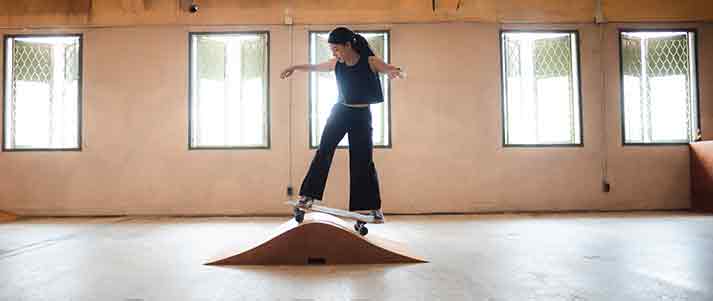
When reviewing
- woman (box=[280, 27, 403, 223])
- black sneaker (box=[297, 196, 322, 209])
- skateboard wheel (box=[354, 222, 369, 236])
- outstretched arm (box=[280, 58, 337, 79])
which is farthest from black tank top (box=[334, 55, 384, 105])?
skateboard wheel (box=[354, 222, 369, 236])

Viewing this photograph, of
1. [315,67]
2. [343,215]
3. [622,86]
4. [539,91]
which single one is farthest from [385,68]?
[622,86]

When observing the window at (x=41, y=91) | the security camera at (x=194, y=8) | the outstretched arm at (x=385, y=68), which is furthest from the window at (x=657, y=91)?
the window at (x=41, y=91)

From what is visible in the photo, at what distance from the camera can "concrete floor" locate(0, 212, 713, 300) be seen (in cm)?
234

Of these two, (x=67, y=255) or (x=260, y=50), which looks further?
(x=260, y=50)

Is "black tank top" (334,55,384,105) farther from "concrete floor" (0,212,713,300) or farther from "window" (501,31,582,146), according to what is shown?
"window" (501,31,582,146)

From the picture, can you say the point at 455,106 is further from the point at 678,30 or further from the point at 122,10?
the point at 122,10

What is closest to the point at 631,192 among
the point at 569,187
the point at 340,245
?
the point at 569,187

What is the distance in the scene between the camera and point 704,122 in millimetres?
7125

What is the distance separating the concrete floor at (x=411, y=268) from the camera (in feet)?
7.68

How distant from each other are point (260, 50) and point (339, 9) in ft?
4.21

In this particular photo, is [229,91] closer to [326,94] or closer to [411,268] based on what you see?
[326,94]

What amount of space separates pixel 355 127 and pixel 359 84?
0.30 m

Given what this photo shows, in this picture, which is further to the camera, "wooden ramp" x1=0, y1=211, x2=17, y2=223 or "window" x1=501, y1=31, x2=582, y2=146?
"window" x1=501, y1=31, x2=582, y2=146

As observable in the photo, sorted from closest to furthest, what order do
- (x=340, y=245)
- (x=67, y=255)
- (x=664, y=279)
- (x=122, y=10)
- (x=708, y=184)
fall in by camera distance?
(x=664, y=279)
(x=340, y=245)
(x=67, y=255)
(x=708, y=184)
(x=122, y=10)
